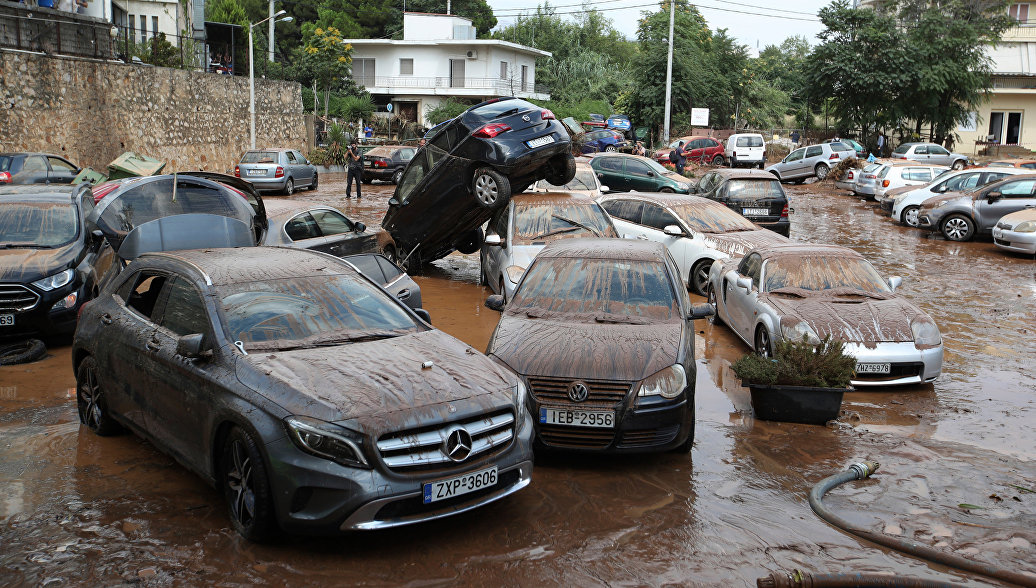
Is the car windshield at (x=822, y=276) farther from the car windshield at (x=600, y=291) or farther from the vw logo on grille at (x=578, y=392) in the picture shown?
the vw logo on grille at (x=578, y=392)

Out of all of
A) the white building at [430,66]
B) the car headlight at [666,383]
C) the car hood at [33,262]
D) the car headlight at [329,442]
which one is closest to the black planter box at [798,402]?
the car headlight at [666,383]

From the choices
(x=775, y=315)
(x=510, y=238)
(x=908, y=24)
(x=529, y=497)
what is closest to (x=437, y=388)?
(x=529, y=497)

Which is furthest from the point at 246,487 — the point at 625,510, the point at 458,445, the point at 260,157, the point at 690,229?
the point at 260,157

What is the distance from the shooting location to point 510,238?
482 inches

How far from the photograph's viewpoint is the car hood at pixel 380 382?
461 cm

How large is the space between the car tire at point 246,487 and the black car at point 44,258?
5846 millimetres

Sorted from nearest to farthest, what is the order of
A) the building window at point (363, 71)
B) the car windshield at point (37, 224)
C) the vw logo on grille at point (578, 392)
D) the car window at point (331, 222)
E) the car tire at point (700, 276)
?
the vw logo on grille at point (578, 392) → the car windshield at point (37, 224) → the car window at point (331, 222) → the car tire at point (700, 276) → the building window at point (363, 71)

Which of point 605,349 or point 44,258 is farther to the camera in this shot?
point 44,258

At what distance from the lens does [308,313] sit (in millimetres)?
5703

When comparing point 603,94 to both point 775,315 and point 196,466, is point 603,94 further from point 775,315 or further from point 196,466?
point 196,466

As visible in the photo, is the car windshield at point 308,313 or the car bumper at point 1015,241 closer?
the car windshield at point 308,313

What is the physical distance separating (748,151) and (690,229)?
25.9 meters

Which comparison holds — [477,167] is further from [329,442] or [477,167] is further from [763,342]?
[329,442]

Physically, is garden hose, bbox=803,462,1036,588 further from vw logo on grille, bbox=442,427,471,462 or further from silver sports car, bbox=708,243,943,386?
silver sports car, bbox=708,243,943,386
